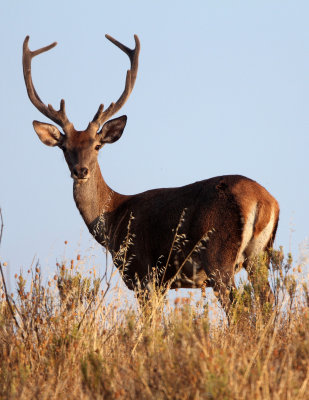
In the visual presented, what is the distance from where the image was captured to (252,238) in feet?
24.0

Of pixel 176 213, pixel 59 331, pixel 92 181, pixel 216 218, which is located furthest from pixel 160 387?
pixel 92 181

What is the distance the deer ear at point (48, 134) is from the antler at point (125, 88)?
0.53 metres

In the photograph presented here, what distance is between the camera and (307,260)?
20.4 feet

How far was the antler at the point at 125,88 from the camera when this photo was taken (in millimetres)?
→ 9336

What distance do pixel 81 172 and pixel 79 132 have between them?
81 cm

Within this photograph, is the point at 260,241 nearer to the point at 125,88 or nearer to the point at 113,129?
the point at 113,129

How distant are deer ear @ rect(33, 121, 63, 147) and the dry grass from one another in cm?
298

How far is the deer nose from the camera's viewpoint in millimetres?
8430

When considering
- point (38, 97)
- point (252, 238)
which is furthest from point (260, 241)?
point (38, 97)

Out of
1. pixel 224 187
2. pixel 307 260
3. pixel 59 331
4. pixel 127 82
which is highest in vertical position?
pixel 127 82

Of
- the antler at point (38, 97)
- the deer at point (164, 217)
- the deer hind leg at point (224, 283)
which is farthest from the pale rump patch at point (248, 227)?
the antler at point (38, 97)

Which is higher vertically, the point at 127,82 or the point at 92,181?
the point at 127,82

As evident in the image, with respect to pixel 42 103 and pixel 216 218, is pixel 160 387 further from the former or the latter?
pixel 42 103

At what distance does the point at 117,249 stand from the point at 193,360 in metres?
4.83
